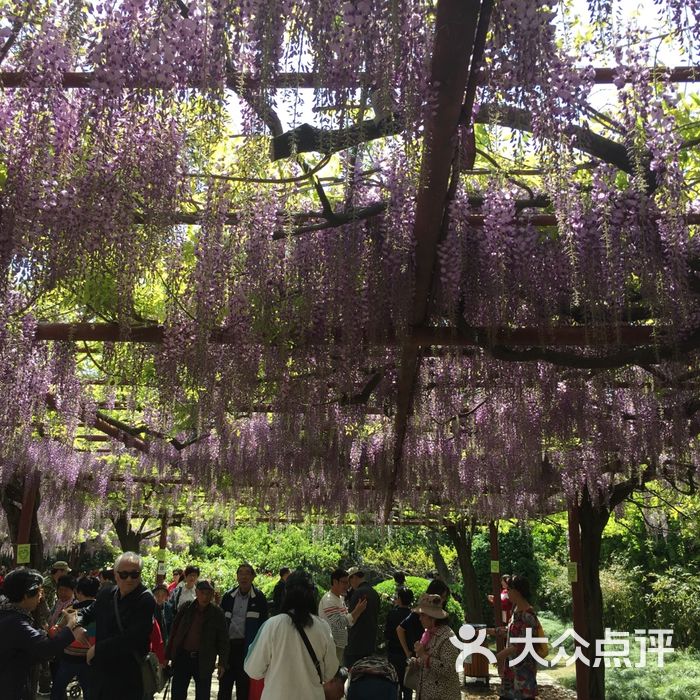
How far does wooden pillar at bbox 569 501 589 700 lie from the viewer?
7273 mm

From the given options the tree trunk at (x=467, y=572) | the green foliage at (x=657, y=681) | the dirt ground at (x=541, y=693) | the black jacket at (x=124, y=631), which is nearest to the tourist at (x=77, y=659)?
the black jacket at (x=124, y=631)


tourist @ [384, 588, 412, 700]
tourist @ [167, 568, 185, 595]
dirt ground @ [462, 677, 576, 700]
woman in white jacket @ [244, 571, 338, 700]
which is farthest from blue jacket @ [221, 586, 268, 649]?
dirt ground @ [462, 677, 576, 700]

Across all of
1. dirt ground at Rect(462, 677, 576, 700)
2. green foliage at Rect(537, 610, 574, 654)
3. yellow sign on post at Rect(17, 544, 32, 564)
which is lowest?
dirt ground at Rect(462, 677, 576, 700)

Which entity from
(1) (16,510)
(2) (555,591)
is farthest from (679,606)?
(1) (16,510)

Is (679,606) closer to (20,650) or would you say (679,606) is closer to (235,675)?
(235,675)

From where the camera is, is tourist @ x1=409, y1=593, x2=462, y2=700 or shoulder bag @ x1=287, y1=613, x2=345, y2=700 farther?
tourist @ x1=409, y1=593, x2=462, y2=700

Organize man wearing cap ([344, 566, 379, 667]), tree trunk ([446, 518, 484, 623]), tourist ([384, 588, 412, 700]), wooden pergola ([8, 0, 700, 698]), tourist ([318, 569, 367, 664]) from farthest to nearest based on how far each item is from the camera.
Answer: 1. tree trunk ([446, 518, 484, 623])
2. tourist ([384, 588, 412, 700])
3. man wearing cap ([344, 566, 379, 667])
4. tourist ([318, 569, 367, 664])
5. wooden pergola ([8, 0, 700, 698])

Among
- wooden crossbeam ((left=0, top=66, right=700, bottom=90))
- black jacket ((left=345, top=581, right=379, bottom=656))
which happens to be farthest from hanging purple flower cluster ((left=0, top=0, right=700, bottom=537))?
black jacket ((left=345, top=581, right=379, bottom=656))

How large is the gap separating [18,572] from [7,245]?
4.58 feet

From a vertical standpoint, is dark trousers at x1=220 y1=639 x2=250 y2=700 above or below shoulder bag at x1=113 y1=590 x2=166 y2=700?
below

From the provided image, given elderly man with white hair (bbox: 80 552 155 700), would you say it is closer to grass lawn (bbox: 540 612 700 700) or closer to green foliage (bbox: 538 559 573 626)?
grass lawn (bbox: 540 612 700 700)

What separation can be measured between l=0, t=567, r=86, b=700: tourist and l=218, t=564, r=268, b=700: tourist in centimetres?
278

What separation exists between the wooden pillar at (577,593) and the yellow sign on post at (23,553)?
18.5 ft

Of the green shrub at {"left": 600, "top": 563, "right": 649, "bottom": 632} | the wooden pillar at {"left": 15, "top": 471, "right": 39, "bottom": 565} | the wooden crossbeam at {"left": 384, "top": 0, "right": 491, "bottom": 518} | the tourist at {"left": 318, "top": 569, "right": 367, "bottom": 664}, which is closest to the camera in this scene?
the wooden crossbeam at {"left": 384, "top": 0, "right": 491, "bottom": 518}
